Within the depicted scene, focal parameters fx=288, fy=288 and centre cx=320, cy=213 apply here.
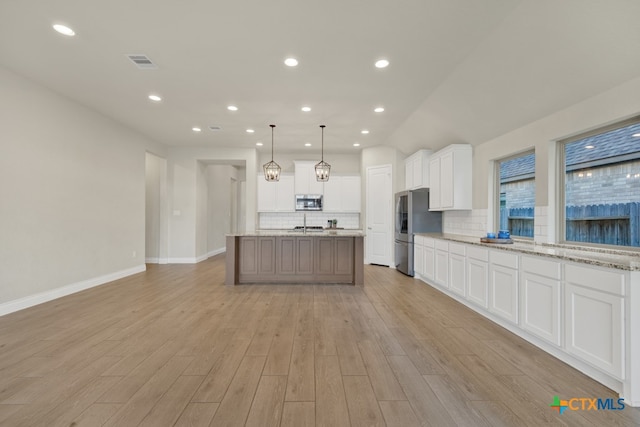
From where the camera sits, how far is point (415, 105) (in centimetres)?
466

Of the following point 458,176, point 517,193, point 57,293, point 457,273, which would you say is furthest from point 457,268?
point 57,293

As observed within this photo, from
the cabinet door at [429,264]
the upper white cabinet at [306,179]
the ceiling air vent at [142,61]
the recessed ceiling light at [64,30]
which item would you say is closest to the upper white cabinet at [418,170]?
the cabinet door at [429,264]

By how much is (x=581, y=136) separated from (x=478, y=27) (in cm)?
162

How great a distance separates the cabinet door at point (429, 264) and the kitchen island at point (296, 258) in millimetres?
1272

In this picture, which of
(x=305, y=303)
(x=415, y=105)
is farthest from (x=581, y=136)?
(x=305, y=303)

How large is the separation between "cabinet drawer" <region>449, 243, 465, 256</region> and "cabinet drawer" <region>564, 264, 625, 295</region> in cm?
165

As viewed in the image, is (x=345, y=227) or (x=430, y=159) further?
(x=345, y=227)

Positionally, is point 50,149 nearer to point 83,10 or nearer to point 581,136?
point 83,10

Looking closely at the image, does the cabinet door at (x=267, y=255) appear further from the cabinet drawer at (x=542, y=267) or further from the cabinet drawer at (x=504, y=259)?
the cabinet drawer at (x=542, y=267)

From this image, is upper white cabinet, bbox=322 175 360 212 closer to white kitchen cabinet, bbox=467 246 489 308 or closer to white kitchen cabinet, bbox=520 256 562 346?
white kitchen cabinet, bbox=467 246 489 308

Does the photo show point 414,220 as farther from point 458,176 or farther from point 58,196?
point 58,196

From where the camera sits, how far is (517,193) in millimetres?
4062

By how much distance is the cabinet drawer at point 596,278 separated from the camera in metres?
1.92

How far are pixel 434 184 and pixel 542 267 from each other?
10.0 feet
